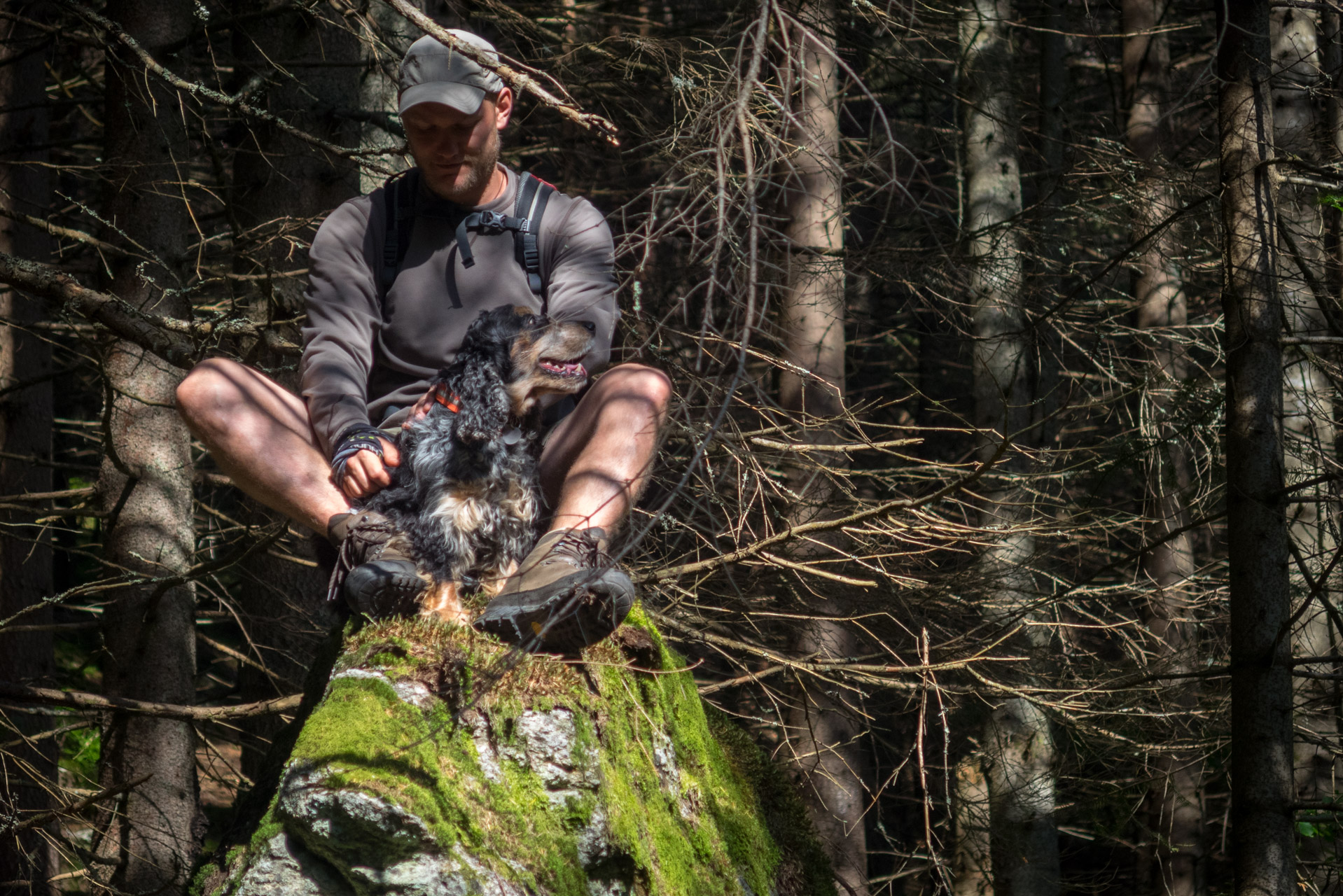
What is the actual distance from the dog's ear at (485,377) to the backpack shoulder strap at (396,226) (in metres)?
0.60

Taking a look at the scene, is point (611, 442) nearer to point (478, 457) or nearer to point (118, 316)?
point (478, 457)

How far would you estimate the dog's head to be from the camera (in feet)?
11.5

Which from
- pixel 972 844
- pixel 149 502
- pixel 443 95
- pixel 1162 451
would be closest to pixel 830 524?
pixel 443 95

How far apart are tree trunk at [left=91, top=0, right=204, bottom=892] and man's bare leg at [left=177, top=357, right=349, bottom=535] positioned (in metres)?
2.57

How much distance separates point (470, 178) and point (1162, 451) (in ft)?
16.1

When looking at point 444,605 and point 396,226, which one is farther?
point 396,226

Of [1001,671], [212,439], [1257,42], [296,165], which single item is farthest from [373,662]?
[296,165]

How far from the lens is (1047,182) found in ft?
26.8

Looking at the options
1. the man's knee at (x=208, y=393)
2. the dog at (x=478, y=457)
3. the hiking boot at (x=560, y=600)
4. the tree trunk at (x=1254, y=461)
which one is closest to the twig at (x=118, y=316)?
the man's knee at (x=208, y=393)

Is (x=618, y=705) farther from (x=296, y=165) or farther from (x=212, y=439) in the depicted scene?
(x=296, y=165)

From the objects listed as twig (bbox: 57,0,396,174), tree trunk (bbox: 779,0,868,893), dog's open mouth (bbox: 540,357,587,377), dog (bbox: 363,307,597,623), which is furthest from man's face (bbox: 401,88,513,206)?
tree trunk (bbox: 779,0,868,893)

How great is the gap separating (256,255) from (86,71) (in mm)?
2991

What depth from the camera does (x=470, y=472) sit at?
11.5 feet

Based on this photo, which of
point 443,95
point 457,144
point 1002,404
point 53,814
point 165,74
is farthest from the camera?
point 1002,404
